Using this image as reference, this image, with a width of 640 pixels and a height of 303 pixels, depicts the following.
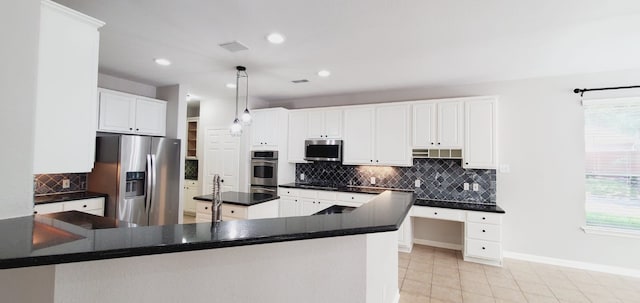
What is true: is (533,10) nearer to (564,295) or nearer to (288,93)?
(564,295)

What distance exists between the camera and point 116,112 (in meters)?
3.78

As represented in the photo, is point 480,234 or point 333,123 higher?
point 333,123

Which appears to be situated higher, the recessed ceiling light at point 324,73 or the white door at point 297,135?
the recessed ceiling light at point 324,73

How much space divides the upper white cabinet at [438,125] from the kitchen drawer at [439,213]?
0.93m

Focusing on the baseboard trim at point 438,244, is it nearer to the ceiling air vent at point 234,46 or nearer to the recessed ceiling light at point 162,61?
the ceiling air vent at point 234,46

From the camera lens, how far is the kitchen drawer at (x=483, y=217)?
3518 millimetres

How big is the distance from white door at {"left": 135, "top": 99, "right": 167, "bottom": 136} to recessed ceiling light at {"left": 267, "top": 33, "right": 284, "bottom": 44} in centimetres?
269

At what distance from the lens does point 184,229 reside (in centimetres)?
122

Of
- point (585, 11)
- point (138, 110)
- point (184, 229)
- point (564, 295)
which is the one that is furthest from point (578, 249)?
point (138, 110)

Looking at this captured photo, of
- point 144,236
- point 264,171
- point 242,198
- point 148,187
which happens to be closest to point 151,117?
point 148,187

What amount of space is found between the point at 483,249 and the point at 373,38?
10.0ft

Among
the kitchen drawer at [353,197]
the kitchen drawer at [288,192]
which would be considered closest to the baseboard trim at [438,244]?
the kitchen drawer at [353,197]

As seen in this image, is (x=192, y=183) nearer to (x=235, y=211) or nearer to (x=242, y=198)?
(x=242, y=198)

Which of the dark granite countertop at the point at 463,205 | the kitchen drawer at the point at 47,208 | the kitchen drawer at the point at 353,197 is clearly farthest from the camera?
the kitchen drawer at the point at 353,197
